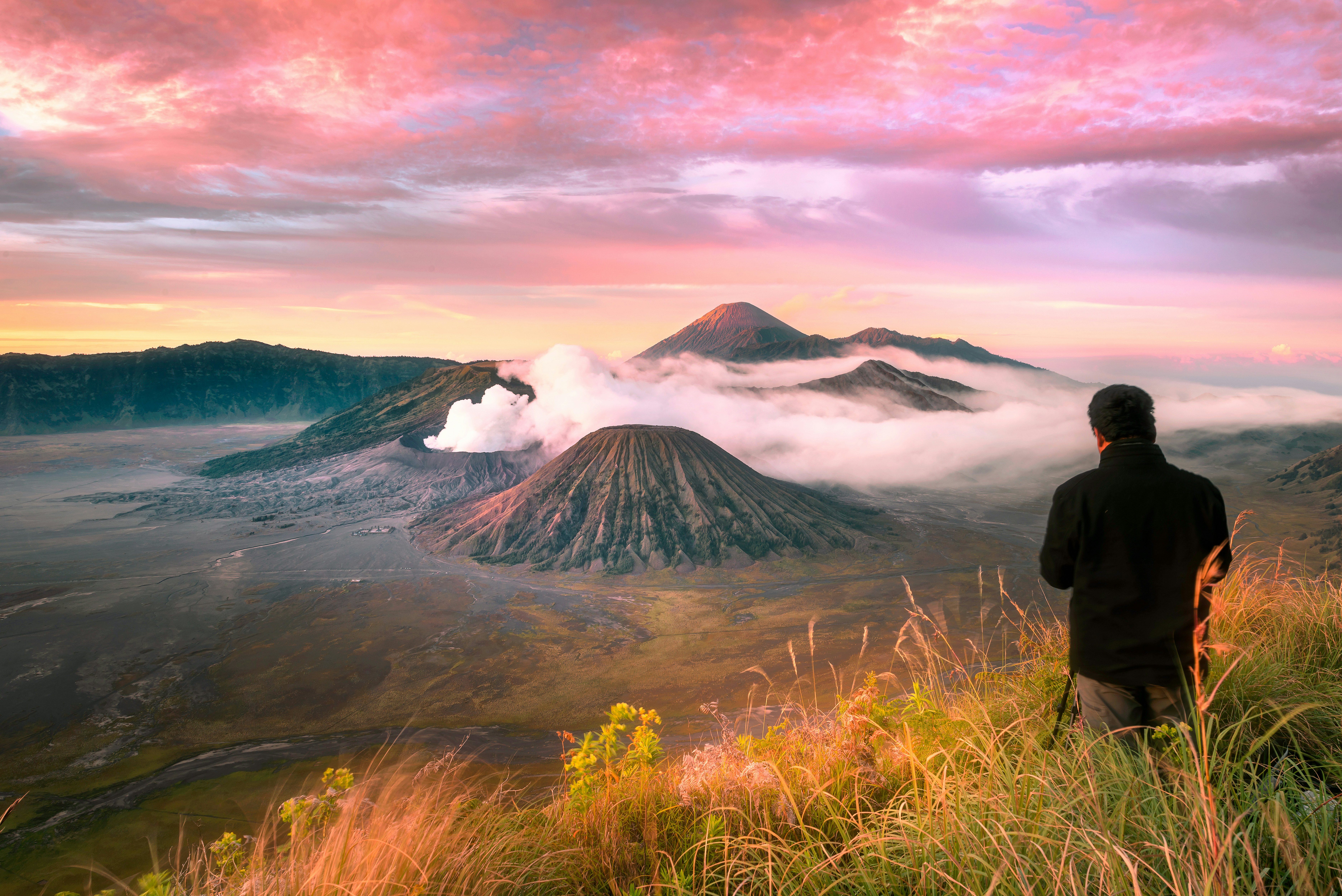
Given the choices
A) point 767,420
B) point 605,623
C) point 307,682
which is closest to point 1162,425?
point 767,420

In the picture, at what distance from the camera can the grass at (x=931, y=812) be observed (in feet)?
6.93

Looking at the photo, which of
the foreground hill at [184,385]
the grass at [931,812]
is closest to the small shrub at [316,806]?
the grass at [931,812]

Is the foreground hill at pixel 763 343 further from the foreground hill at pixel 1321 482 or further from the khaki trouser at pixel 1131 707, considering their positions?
the khaki trouser at pixel 1131 707

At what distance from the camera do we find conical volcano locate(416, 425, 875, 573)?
4647 centimetres

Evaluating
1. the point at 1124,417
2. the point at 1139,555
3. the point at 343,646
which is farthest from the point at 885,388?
the point at 1139,555

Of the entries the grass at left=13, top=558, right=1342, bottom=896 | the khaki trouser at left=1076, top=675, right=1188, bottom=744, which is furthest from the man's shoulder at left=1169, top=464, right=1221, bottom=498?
the khaki trouser at left=1076, top=675, right=1188, bottom=744

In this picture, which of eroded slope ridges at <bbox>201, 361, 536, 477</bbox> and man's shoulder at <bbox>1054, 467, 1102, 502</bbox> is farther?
eroded slope ridges at <bbox>201, 361, 536, 477</bbox>

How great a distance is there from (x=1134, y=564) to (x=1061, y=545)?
29 centimetres

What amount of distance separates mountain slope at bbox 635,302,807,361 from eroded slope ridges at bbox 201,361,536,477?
71.3 metres

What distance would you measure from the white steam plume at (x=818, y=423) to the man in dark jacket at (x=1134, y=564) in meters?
67.5

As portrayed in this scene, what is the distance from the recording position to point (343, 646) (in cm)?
3109

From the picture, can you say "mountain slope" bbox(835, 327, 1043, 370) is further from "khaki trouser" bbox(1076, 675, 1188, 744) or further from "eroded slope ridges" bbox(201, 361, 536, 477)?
"khaki trouser" bbox(1076, 675, 1188, 744)

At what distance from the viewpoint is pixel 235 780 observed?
1938 centimetres

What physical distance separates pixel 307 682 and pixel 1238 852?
31164 millimetres
